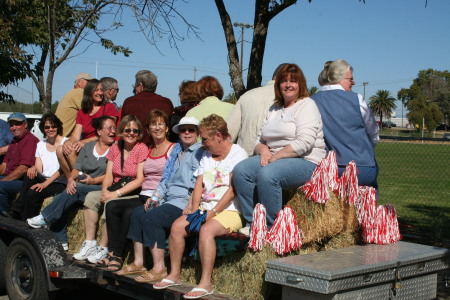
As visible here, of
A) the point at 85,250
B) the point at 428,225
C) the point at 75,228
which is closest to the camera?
the point at 85,250

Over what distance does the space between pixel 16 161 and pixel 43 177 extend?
0.54 meters

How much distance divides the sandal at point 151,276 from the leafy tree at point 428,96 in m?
80.7

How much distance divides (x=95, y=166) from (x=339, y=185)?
294cm

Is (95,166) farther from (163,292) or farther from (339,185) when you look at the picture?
(339,185)

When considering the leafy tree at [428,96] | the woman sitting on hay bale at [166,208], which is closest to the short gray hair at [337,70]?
the woman sitting on hay bale at [166,208]

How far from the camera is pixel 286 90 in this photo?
15.8 ft

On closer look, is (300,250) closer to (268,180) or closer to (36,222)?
(268,180)

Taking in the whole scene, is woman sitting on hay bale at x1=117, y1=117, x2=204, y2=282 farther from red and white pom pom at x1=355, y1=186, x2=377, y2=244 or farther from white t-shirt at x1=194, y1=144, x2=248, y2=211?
red and white pom pom at x1=355, y1=186, x2=377, y2=244

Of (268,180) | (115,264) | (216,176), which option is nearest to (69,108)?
(115,264)

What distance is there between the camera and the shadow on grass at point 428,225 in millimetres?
8591

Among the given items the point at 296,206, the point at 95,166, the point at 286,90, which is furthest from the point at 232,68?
the point at 296,206

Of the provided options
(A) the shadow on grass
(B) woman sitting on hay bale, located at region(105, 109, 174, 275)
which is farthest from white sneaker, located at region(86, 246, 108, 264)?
(A) the shadow on grass

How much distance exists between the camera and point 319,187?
434 centimetres

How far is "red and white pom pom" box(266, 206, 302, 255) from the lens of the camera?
4.21 metres
